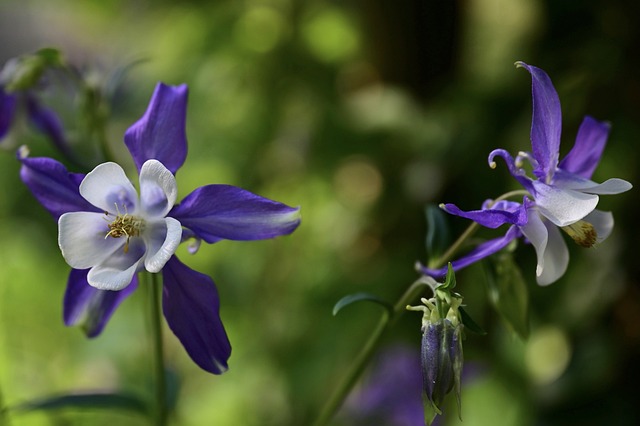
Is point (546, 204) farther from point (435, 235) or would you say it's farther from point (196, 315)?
point (196, 315)

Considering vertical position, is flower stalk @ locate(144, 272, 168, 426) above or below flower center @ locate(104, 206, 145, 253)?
below

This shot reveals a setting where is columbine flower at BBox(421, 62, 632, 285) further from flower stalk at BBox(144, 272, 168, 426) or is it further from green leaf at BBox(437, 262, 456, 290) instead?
flower stalk at BBox(144, 272, 168, 426)

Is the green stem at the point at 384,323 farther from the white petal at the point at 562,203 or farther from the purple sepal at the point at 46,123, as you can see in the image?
the purple sepal at the point at 46,123

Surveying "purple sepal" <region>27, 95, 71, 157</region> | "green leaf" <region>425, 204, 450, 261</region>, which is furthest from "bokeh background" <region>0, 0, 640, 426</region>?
"green leaf" <region>425, 204, 450, 261</region>

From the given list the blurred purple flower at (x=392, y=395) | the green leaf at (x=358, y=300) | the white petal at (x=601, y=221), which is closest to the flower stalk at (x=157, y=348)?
the green leaf at (x=358, y=300)

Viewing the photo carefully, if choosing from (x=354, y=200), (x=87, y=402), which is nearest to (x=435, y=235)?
(x=87, y=402)

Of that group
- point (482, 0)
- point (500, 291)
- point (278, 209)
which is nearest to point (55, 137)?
point (278, 209)
